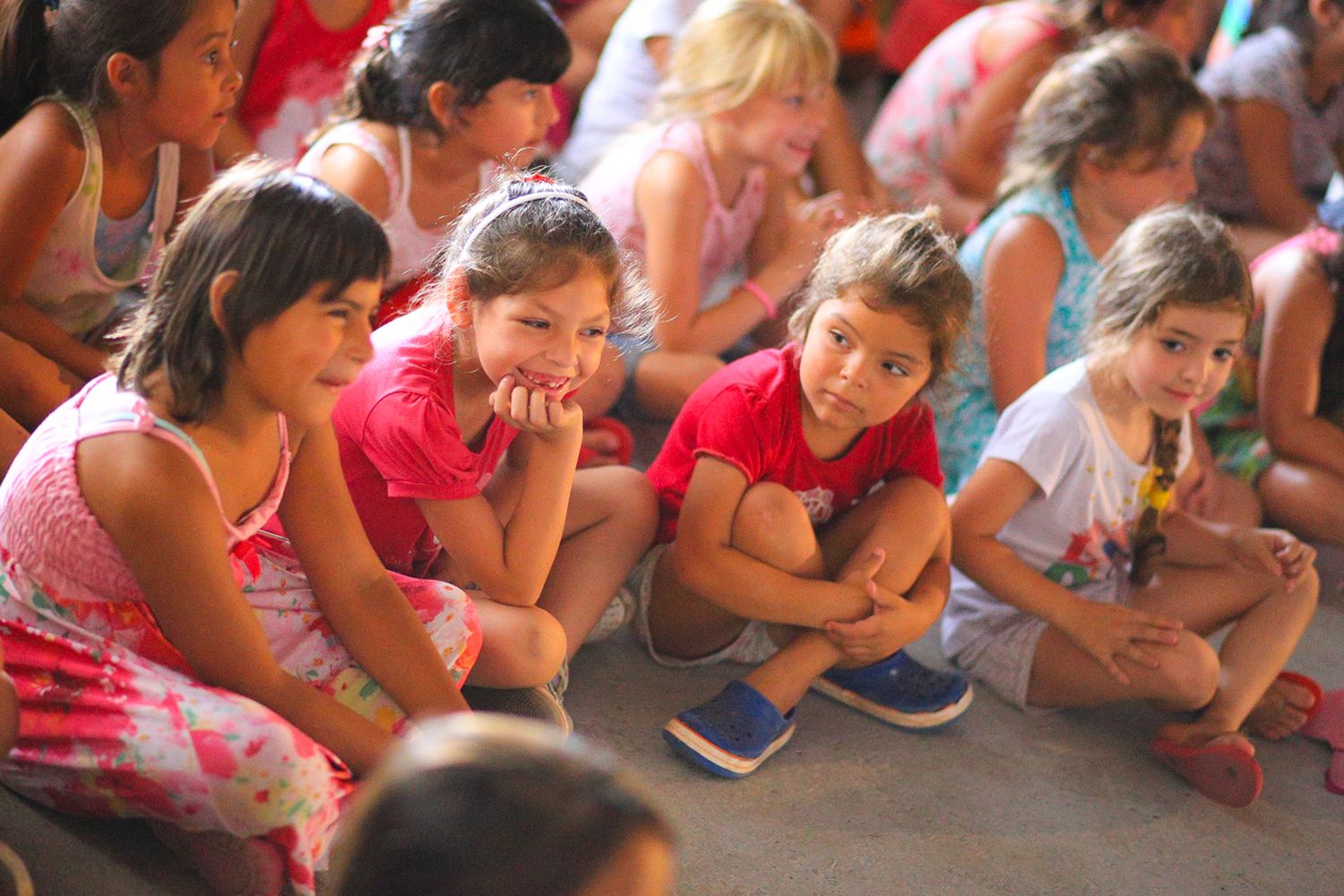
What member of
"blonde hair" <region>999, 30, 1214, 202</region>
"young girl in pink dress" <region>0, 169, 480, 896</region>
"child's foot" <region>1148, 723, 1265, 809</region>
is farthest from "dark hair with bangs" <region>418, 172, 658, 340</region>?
"blonde hair" <region>999, 30, 1214, 202</region>

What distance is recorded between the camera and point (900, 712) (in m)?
1.69

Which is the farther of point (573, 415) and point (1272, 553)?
point (1272, 553)

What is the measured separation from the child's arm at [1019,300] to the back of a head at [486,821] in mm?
1557

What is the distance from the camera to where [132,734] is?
111cm

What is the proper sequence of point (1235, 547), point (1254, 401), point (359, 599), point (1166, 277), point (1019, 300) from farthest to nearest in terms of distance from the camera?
point (1254, 401), point (1019, 300), point (1235, 547), point (1166, 277), point (359, 599)

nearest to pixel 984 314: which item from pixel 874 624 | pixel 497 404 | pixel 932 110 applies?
pixel 874 624

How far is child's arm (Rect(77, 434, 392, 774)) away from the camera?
3.58 feet

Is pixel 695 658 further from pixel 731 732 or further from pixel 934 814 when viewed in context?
Answer: pixel 934 814

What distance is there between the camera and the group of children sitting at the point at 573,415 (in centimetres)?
112

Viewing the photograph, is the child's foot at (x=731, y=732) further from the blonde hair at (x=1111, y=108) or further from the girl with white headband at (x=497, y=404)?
the blonde hair at (x=1111, y=108)

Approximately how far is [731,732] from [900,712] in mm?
283

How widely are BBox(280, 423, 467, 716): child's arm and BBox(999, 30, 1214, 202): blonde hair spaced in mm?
1450

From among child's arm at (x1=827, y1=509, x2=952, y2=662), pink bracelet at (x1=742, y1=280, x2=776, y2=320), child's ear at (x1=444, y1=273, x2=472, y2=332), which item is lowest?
child's arm at (x1=827, y1=509, x2=952, y2=662)

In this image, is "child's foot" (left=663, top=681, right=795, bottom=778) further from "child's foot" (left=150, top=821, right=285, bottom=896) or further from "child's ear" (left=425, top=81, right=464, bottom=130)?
"child's ear" (left=425, top=81, right=464, bottom=130)
